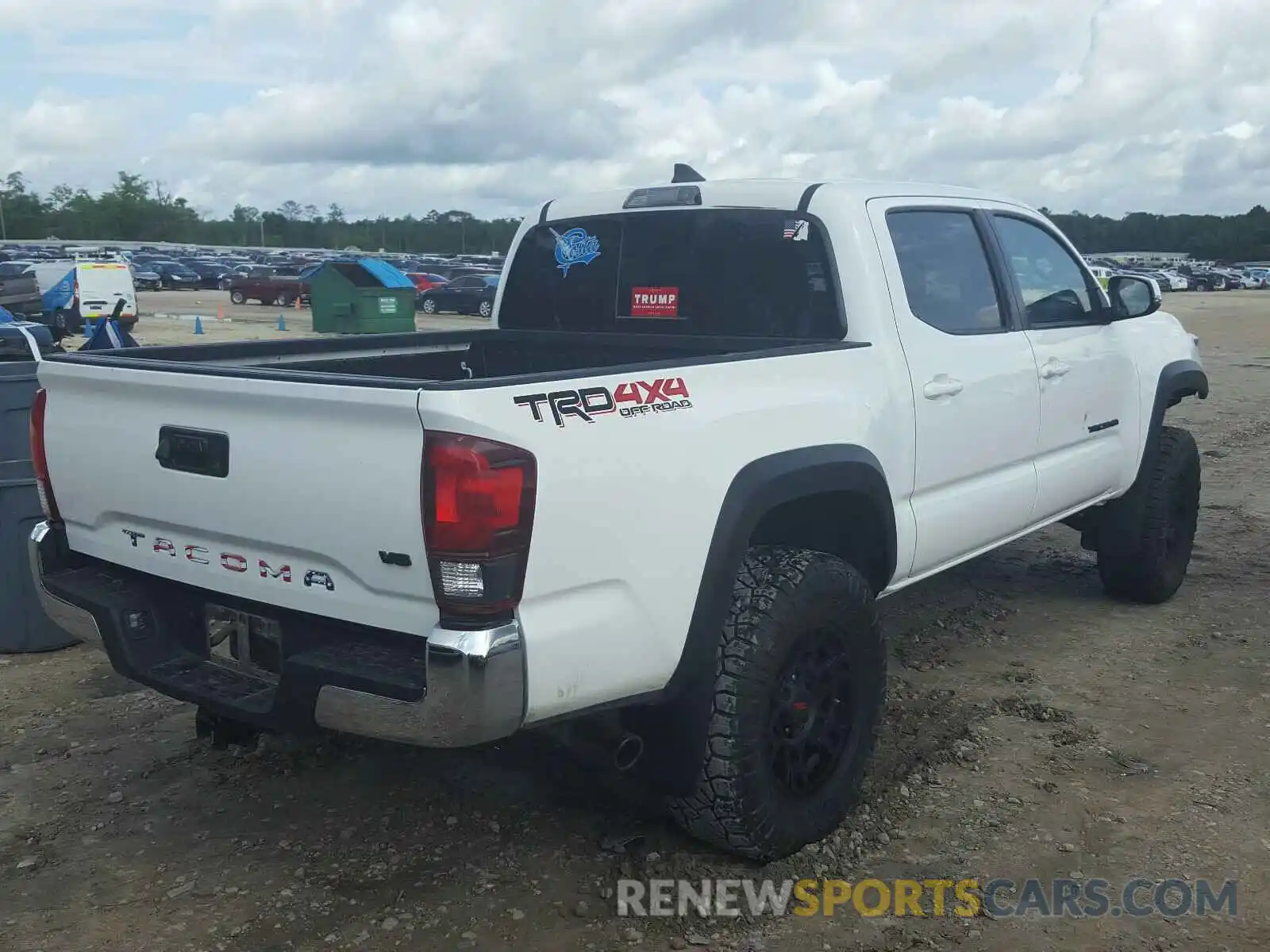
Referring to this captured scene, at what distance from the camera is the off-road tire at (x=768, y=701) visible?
9.92ft

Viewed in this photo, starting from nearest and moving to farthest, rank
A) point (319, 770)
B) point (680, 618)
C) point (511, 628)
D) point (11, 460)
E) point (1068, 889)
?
1. point (511, 628)
2. point (680, 618)
3. point (1068, 889)
4. point (319, 770)
5. point (11, 460)

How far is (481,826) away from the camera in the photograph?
3.53 metres

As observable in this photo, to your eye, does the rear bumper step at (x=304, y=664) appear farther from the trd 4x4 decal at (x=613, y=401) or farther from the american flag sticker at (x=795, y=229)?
the american flag sticker at (x=795, y=229)

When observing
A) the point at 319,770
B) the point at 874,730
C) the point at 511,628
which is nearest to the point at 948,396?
the point at 874,730

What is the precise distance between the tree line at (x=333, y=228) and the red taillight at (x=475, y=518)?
116670mm

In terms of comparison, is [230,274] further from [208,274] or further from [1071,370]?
[1071,370]

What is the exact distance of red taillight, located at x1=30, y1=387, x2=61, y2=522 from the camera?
11.2ft

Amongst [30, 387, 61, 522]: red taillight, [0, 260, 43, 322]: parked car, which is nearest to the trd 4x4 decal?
[30, 387, 61, 522]: red taillight

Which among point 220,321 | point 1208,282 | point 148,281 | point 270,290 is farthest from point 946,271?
point 1208,282

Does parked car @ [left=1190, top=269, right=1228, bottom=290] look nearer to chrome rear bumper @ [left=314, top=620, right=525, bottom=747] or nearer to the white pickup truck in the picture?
the white pickup truck

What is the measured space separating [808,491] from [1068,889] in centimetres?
130

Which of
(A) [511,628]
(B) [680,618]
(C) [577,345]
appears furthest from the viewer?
(C) [577,345]

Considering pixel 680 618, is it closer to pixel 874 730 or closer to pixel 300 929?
pixel 874 730

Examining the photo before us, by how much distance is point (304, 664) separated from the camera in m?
2.71
